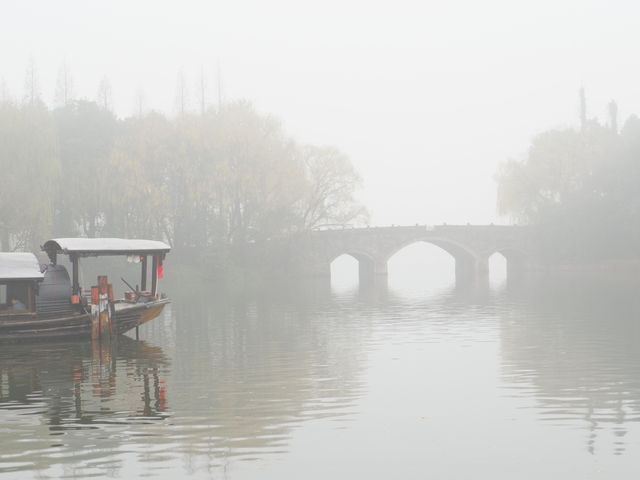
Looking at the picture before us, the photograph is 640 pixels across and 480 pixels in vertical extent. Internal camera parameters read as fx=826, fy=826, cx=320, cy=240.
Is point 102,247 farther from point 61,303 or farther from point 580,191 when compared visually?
point 580,191

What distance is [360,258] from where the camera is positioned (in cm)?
7419

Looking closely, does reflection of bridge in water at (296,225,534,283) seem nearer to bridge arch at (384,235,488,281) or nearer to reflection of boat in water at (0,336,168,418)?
bridge arch at (384,235,488,281)

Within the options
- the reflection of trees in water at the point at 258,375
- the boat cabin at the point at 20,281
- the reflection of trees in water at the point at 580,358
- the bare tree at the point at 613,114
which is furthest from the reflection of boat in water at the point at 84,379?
the bare tree at the point at 613,114

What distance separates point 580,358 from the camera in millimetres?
18047

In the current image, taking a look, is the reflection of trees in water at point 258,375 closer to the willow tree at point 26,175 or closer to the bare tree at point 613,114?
the willow tree at point 26,175

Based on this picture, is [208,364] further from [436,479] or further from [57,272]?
[436,479]

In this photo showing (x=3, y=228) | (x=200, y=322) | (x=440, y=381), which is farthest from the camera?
(x=3, y=228)

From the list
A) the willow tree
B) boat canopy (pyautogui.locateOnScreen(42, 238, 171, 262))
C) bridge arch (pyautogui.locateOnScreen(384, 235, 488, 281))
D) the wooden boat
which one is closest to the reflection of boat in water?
the wooden boat

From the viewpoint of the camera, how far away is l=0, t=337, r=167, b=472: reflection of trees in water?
1043 cm

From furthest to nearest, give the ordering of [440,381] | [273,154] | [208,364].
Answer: [273,154] < [208,364] < [440,381]

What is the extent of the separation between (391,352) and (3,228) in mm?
30775

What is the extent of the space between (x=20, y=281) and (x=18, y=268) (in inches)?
18.1

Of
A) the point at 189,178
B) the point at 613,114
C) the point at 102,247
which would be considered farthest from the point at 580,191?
the point at 102,247

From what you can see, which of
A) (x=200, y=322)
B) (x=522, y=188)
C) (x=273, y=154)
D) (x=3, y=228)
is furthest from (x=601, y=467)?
(x=522, y=188)
